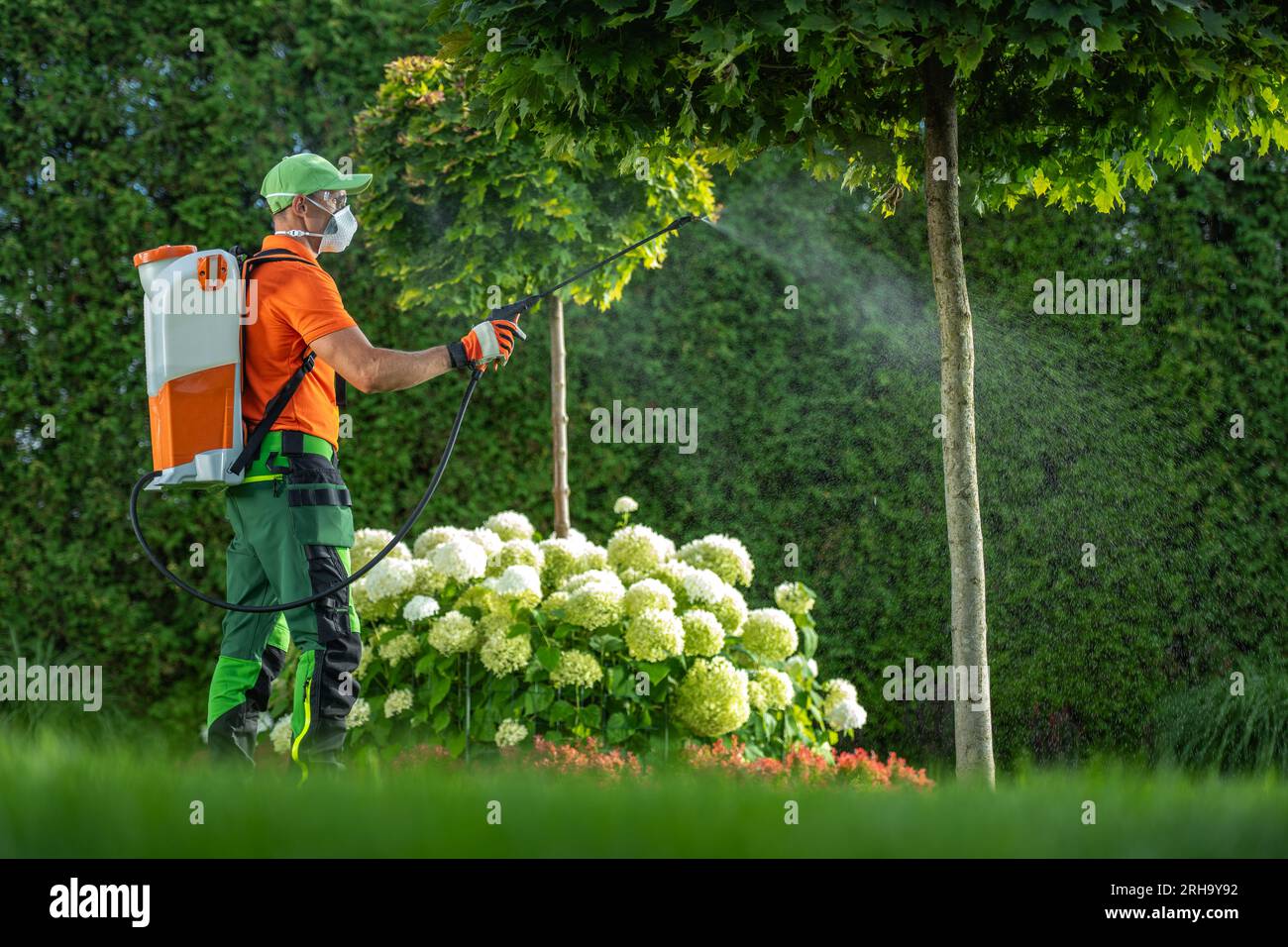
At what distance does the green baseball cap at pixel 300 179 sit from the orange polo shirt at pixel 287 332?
0.25 metres

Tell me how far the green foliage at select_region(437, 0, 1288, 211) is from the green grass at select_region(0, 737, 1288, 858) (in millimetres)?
1803

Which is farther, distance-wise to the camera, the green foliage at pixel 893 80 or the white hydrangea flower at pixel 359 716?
the white hydrangea flower at pixel 359 716

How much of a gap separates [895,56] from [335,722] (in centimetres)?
233

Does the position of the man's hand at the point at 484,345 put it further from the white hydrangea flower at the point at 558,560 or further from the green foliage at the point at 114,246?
the green foliage at the point at 114,246

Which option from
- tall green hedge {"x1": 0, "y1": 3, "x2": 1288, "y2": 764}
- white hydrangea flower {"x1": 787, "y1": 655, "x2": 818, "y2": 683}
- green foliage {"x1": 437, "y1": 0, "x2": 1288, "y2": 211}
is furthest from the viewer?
tall green hedge {"x1": 0, "y1": 3, "x2": 1288, "y2": 764}

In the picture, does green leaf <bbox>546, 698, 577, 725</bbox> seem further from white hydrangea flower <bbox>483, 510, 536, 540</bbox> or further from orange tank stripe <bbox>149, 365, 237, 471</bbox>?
orange tank stripe <bbox>149, 365, 237, 471</bbox>

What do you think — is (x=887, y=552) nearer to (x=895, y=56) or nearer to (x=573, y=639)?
(x=573, y=639)

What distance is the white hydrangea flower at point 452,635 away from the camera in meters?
4.45

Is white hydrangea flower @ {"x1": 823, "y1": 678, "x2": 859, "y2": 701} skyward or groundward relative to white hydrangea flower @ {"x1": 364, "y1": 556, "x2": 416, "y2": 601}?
groundward

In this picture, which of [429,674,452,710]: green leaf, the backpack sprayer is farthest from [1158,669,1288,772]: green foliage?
the backpack sprayer

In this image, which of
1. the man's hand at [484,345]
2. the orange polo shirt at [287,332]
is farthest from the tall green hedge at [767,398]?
the orange polo shirt at [287,332]

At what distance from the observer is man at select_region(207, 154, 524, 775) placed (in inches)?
123

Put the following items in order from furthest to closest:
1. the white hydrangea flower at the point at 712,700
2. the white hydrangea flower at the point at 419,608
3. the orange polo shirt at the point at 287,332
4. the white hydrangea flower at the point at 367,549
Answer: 1. the white hydrangea flower at the point at 367,549
2. the white hydrangea flower at the point at 419,608
3. the white hydrangea flower at the point at 712,700
4. the orange polo shirt at the point at 287,332
